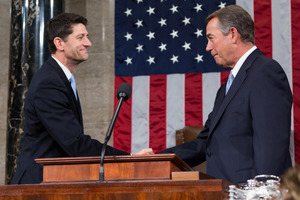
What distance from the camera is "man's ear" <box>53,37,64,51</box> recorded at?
3.55 meters

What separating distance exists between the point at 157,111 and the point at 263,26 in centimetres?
187

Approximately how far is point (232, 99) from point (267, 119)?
12.3 inches

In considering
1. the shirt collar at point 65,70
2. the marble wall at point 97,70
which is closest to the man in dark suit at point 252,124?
the shirt collar at point 65,70

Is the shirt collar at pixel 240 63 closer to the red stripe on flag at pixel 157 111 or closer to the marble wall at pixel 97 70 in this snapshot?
the red stripe on flag at pixel 157 111

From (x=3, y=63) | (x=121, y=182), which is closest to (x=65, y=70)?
(x=121, y=182)

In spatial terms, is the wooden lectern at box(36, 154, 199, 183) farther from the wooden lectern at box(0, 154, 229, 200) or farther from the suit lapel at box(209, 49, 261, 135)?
the suit lapel at box(209, 49, 261, 135)

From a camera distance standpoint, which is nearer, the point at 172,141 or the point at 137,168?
the point at 137,168

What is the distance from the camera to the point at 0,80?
7.70m

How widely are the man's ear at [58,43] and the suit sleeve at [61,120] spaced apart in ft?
1.84

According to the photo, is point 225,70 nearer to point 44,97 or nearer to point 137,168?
point 44,97

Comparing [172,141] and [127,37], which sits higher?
[127,37]

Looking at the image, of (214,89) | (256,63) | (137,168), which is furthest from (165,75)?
(137,168)

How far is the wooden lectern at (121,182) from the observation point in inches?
69.1

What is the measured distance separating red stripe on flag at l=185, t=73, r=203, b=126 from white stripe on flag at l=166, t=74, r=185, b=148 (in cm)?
6
